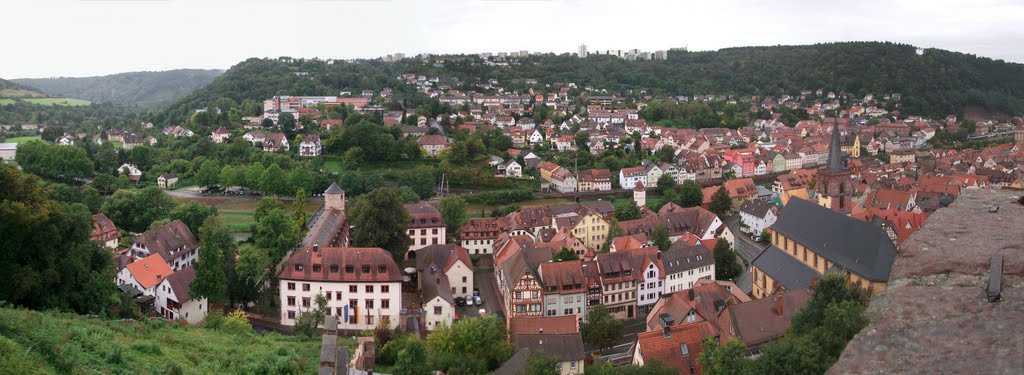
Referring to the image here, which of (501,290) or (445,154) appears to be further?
(445,154)

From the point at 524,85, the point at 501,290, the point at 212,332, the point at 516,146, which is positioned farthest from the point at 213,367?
the point at 524,85

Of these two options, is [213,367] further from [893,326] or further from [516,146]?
[516,146]

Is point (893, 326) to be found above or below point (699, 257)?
above

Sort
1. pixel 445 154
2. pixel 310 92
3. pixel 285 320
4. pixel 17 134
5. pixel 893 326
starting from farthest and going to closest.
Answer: pixel 310 92 < pixel 17 134 < pixel 445 154 < pixel 285 320 < pixel 893 326

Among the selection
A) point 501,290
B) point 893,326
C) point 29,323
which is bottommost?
point 501,290

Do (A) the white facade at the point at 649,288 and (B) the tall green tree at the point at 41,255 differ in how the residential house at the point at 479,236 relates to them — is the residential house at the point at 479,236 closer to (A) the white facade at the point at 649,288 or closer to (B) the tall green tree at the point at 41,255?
(A) the white facade at the point at 649,288

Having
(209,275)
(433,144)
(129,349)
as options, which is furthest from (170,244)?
(433,144)

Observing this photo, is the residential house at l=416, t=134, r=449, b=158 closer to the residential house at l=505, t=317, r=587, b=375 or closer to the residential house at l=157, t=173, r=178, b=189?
the residential house at l=157, t=173, r=178, b=189

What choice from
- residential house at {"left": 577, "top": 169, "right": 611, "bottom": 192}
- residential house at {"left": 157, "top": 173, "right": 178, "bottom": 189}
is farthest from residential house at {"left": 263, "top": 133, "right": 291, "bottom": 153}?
residential house at {"left": 577, "top": 169, "right": 611, "bottom": 192}
